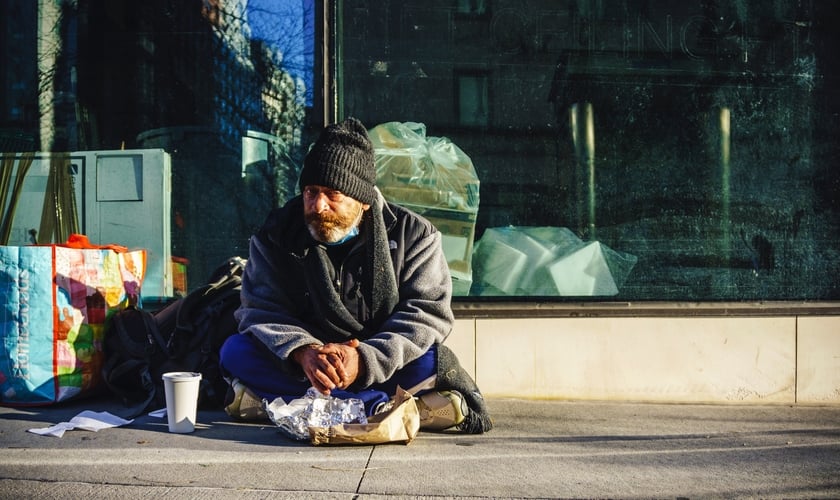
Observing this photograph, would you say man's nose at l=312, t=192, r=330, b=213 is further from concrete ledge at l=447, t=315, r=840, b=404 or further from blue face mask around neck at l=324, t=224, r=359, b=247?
concrete ledge at l=447, t=315, r=840, b=404

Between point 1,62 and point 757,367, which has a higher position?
point 1,62

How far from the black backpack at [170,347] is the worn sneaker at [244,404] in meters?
0.34

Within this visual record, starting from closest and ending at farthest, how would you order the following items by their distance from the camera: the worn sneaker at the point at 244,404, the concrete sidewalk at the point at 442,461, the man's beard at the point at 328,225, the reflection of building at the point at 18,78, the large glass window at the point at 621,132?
1. the concrete sidewalk at the point at 442,461
2. the man's beard at the point at 328,225
3. the worn sneaker at the point at 244,404
4. the large glass window at the point at 621,132
5. the reflection of building at the point at 18,78

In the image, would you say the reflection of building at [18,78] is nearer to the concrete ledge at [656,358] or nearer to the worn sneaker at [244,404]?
the worn sneaker at [244,404]

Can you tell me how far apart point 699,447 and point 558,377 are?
121cm

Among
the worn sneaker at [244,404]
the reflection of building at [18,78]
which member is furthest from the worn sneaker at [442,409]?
the reflection of building at [18,78]

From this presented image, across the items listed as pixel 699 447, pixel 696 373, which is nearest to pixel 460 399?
pixel 699 447

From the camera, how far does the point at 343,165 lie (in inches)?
142

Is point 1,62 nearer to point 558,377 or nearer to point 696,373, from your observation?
point 558,377

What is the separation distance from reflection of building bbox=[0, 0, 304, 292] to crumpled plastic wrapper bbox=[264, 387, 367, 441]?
5.30 feet

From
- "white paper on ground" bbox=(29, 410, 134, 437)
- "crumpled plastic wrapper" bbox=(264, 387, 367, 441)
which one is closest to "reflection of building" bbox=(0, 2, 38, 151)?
"white paper on ground" bbox=(29, 410, 134, 437)

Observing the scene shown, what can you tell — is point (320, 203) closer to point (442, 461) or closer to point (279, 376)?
point (279, 376)

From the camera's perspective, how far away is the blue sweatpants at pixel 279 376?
3.61m

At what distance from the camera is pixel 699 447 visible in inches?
140
